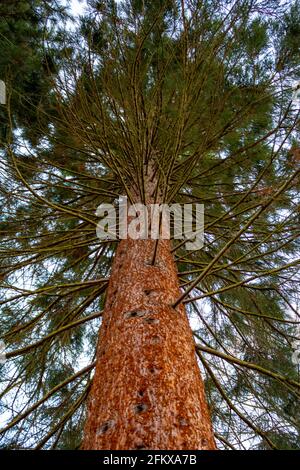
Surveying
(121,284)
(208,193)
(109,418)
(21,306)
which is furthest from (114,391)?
(208,193)

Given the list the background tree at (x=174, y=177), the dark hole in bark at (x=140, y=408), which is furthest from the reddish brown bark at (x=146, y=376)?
the background tree at (x=174, y=177)

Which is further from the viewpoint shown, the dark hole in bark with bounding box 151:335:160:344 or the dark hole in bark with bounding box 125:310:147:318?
the dark hole in bark with bounding box 125:310:147:318

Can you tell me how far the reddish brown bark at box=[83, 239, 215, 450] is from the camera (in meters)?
1.25

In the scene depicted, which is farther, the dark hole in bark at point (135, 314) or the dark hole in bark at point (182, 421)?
the dark hole in bark at point (135, 314)

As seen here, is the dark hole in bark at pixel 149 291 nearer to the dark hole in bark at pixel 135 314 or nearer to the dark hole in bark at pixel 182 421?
the dark hole in bark at pixel 135 314

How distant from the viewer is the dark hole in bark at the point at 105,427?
1289 mm

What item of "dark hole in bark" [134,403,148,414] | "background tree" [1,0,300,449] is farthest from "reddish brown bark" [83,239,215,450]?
"background tree" [1,0,300,449]

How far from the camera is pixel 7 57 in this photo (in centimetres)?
379

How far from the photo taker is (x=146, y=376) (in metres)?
1.44

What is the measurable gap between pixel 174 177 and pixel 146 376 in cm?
272

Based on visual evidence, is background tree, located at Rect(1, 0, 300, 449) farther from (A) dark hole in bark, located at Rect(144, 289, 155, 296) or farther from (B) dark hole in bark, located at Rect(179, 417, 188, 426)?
(B) dark hole in bark, located at Rect(179, 417, 188, 426)

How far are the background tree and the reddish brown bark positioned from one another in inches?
33.1

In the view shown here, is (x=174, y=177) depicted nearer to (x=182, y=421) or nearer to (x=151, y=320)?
(x=151, y=320)

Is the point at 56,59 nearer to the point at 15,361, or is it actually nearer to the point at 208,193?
the point at 208,193
